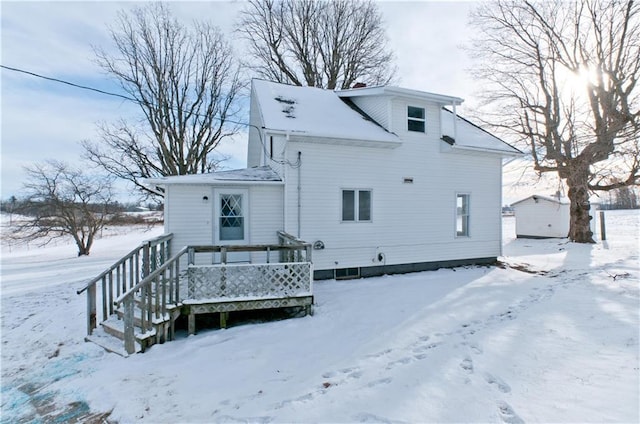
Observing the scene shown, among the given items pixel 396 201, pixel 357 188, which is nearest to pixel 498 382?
pixel 357 188

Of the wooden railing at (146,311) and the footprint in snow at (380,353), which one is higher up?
the wooden railing at (146,311)

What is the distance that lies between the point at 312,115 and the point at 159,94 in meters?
9.74

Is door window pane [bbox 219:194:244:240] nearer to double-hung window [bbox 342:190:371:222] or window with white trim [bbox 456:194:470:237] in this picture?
double-hung window [bbox 342:190:371:222]

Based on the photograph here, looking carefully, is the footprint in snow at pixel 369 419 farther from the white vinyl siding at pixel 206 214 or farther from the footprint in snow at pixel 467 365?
the white vinyl siding at pixel 206 214

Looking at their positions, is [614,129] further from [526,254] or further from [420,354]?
[420,354]

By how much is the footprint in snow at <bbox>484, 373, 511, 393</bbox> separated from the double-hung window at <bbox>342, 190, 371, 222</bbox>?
5.98 metres

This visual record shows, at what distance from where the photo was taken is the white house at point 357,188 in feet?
27.6

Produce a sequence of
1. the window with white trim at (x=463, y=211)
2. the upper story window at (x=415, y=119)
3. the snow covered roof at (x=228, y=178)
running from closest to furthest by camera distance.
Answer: the snow covered roof at (x=228, y=178)
the upper story window at (x=415, y=119)
the window with white trim at (x=463, y=211)

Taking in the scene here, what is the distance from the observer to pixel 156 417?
3262mm

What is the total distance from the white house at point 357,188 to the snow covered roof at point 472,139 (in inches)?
2.4

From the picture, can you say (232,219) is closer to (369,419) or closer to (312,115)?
(312,115)

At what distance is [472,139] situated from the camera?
37.4 feet

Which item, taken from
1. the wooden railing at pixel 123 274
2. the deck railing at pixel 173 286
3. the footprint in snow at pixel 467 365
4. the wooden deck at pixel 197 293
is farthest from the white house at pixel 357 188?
the footprint in snow at pixel 467 365

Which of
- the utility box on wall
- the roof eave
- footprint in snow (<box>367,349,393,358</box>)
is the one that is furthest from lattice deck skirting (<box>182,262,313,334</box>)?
the utility box on wall
